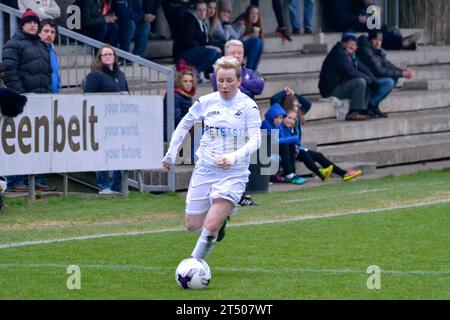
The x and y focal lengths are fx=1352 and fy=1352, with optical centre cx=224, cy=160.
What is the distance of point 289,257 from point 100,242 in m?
2.04

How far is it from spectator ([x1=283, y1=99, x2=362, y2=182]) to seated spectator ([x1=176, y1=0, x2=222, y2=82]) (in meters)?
2.94

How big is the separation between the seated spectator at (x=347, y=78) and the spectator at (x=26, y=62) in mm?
7570

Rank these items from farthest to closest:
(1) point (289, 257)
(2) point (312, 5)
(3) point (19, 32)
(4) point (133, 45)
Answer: (2) point (312, 5) → (4) point (133, 45) → (3) point (19, 32) → (1) point (289, 257)

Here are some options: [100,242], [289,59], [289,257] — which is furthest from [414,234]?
[289,59]

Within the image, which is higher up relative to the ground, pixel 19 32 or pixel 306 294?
pixel 19 32

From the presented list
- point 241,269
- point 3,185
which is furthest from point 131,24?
point 241,269

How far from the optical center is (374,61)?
24016mm

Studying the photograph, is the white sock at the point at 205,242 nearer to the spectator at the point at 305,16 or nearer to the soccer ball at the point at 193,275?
the soccer ball at the point at 193,275

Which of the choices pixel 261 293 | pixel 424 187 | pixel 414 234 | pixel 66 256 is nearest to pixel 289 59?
pixel 424 187

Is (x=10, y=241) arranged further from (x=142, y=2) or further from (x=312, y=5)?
(x=312, y=5)

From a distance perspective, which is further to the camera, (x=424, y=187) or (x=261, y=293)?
(x=424, y=187)

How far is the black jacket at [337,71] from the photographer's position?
2295 cm

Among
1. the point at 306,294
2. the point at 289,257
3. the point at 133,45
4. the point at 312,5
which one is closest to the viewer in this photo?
the point at 306,294

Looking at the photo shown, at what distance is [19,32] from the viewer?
16438 millimetres
